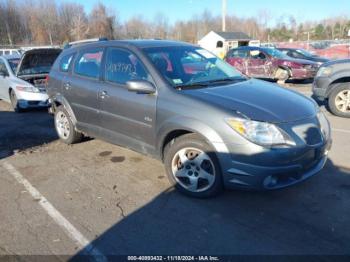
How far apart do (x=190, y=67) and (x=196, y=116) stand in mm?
1114

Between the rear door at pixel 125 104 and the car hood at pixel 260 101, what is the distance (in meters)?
0.63

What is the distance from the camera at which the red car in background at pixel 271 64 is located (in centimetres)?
1441

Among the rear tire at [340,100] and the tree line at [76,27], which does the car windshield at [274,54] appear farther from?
the tree line at [76,27]

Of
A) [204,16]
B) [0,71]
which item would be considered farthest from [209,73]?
[204,16]

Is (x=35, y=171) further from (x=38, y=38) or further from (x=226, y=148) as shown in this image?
(x=38, y=38)

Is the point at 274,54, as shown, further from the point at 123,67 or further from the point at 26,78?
the point at 123,67

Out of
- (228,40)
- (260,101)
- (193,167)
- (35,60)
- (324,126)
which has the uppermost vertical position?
(35,60)

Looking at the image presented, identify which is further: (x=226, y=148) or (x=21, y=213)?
(x=21, y=213)

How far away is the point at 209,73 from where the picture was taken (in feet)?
15.2

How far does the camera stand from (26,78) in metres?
9.18

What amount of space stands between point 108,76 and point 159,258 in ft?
9.10

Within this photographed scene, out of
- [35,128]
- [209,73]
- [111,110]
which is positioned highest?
[209,73]

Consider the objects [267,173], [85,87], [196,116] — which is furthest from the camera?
[85,87]

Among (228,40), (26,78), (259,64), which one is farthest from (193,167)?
(228,40)
